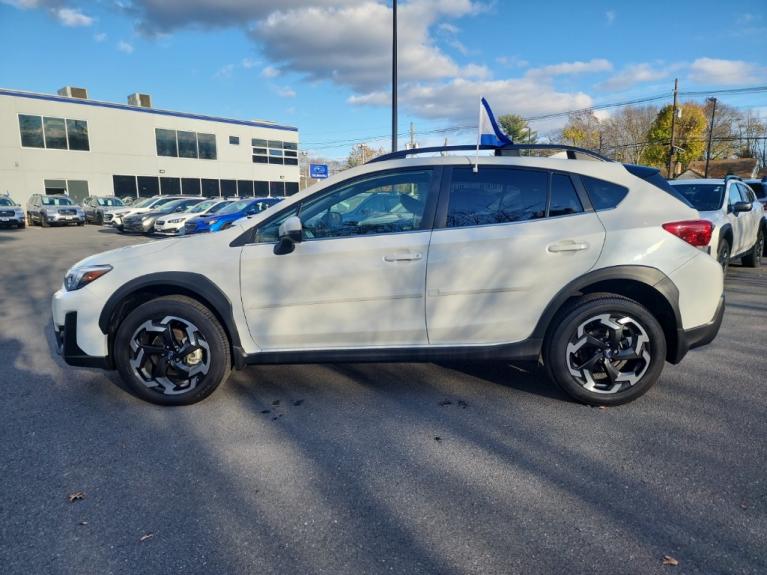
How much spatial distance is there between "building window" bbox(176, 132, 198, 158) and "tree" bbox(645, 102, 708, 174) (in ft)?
145

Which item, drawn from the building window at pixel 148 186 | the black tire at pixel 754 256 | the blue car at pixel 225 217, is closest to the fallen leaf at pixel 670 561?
the black tire at pixel 754 256

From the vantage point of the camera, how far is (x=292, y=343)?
366cm

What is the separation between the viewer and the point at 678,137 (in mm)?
56906

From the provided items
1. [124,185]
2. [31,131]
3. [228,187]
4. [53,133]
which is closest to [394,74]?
[31,131]

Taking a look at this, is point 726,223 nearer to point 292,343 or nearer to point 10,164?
point 292,343

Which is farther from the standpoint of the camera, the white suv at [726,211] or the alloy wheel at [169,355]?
the white suv at [726,211]

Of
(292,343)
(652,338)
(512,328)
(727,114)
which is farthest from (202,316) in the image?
(727,114)

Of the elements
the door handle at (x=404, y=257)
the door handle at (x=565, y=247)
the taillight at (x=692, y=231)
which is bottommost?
the door handle at (x=404, y=257)

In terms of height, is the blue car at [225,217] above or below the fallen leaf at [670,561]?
above

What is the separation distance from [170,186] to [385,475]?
3918 cm

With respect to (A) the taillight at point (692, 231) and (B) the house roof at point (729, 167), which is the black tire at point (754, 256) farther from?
(B) the house roof at point (729, 167)

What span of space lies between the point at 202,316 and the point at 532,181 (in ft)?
8.20

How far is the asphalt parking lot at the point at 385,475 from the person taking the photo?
2199mm

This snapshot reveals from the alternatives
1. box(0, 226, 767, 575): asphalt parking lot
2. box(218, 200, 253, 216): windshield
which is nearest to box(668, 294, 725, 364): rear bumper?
box(0, 226, 767, 575): asphalt parking lot
